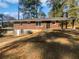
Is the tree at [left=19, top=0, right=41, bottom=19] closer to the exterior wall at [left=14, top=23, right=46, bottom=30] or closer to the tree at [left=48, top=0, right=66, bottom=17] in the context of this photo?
the tree at [left=48, top=0, right=66, bottom=17]

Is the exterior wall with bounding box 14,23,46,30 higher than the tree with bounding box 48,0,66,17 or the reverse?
the reverse

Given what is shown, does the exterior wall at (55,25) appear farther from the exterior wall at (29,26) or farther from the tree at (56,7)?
the tree at (56,7)

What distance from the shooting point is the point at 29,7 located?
3000 inches

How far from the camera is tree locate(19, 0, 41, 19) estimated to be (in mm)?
75062

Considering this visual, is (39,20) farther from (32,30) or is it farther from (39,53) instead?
(39,53)

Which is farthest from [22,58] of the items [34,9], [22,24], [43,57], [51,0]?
[34,9]

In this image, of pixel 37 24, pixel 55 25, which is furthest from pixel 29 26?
pixel 55 25

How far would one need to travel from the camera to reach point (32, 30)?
42844mm

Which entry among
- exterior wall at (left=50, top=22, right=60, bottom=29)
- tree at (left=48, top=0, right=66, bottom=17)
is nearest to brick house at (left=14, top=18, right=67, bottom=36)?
exterior wall at (left=50, top=22, right=60, bottom=29)

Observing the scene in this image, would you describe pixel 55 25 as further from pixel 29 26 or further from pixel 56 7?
pixel 56 7

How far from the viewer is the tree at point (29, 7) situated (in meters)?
75.1

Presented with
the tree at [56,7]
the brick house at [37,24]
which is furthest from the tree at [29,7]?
the brick house at [37,24]

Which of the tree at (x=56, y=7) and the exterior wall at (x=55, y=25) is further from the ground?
the tree at (x=56, y=7)

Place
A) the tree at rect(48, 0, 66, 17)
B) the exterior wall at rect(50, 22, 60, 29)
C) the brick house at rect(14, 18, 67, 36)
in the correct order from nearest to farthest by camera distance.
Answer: the brick house at rect(14, 18, 67, 36) < the exterior wall at rect(50, 22, 60, 29) < the tree at rect(48, 0, 66, 17)
